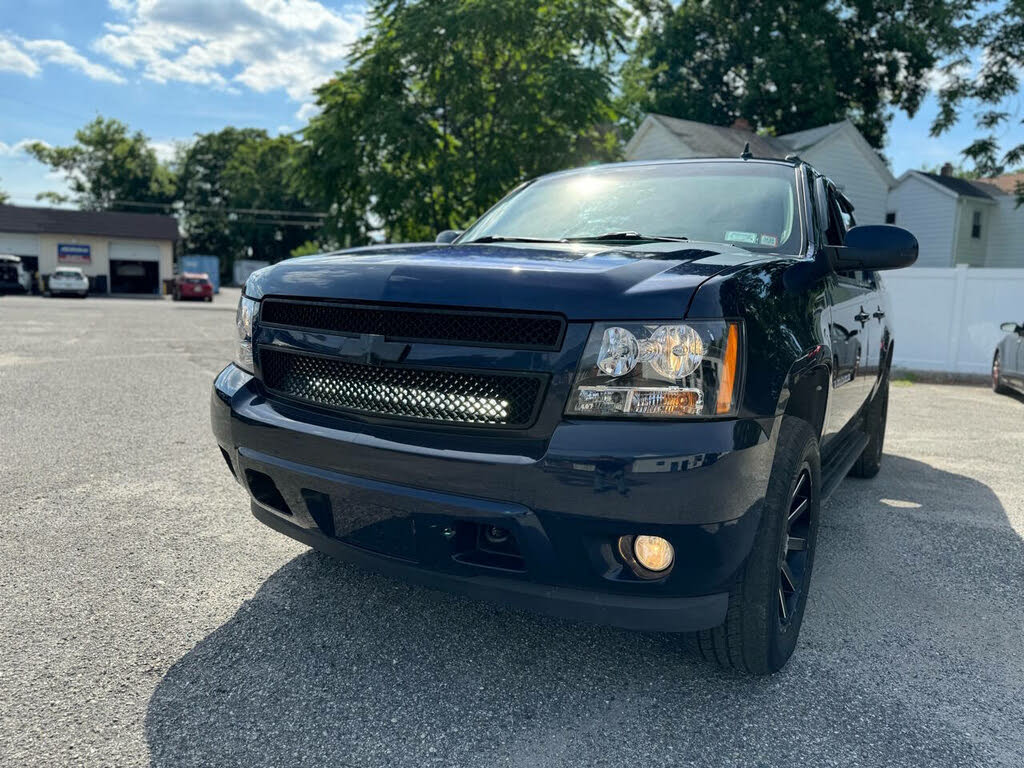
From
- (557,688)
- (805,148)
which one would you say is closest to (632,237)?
(557,688)

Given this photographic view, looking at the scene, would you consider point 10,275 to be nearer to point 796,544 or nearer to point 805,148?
point 805,148

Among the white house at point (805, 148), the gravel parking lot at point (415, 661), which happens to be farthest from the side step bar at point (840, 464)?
the white house at point (805, 148)

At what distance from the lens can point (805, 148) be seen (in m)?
25.6

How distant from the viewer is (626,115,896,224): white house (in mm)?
25078

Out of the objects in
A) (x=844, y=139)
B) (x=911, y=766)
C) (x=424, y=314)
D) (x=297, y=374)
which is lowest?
(x=911, y=766)

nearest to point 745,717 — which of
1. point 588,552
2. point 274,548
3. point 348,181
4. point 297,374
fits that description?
point 588,552

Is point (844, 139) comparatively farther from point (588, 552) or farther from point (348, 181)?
point (588, 552)

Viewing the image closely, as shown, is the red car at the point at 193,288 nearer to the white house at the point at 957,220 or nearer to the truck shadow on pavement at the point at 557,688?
the white house at the point at 957,220

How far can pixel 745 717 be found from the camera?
7.63 feet

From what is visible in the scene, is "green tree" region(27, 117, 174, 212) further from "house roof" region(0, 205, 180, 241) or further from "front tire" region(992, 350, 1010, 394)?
"front tire" region(992, 350, 1010, 394)

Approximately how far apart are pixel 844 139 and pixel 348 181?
17.9 metres

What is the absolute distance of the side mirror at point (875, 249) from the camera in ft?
10.1

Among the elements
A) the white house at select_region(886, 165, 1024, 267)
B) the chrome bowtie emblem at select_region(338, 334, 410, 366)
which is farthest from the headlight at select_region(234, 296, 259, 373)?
the white house at select_region(886, 165, 1024, 267)

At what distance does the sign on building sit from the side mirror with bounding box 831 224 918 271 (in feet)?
171
